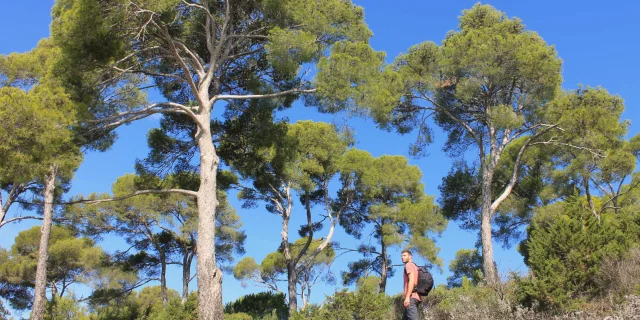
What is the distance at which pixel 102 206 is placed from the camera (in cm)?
1903

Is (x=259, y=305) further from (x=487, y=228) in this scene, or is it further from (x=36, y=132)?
(x=36, y=132)

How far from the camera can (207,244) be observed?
25.7 feet

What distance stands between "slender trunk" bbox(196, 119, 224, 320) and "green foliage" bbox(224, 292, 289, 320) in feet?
24.6

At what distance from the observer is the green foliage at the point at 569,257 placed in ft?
20.0

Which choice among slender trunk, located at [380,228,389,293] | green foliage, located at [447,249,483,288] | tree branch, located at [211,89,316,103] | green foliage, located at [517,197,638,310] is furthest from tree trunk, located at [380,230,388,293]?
green foliage, located at [517,197,638,310]

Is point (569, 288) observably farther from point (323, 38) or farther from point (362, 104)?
point (323, 38)

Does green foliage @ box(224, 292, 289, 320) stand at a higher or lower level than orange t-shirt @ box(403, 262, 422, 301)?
higher

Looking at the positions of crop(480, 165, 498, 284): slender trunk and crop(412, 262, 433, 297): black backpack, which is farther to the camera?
crop(480, 165, 498, 284): slender trunk

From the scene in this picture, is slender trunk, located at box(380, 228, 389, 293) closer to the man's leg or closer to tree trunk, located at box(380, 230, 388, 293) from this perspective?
tree trunk, located at box(380, 230, 388, 293)

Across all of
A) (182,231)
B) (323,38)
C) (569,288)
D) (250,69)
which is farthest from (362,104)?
(182,231)

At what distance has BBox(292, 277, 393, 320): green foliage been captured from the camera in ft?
28.0

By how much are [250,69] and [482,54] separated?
5717 millimetres

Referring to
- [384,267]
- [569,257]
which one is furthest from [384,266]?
[569,257]

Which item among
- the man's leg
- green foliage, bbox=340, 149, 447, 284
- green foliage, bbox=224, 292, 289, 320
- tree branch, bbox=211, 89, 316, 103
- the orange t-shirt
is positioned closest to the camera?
the man's leg
